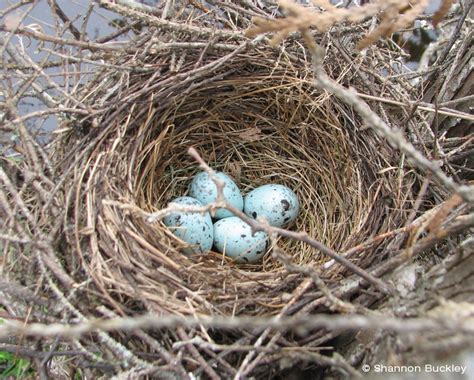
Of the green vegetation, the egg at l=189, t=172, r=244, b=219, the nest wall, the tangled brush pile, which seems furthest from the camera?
the egg at l=189, t=172, r=244, b=219

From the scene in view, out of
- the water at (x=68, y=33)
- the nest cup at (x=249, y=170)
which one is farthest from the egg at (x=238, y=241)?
the water at (x=68, y=33)

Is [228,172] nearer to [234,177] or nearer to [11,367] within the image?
[234,177]

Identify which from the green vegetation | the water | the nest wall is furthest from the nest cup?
the green vegetation

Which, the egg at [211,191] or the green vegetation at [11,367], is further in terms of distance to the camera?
the egg at [211,191]

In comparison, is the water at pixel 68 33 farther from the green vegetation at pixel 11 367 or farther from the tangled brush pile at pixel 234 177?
the green vegetation at pixel 11 367

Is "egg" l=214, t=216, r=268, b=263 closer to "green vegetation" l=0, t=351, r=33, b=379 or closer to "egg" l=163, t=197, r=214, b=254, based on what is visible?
"egg" l=163, t=197, r=214, b=254

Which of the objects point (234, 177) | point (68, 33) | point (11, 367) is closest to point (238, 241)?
point (234, 177)
